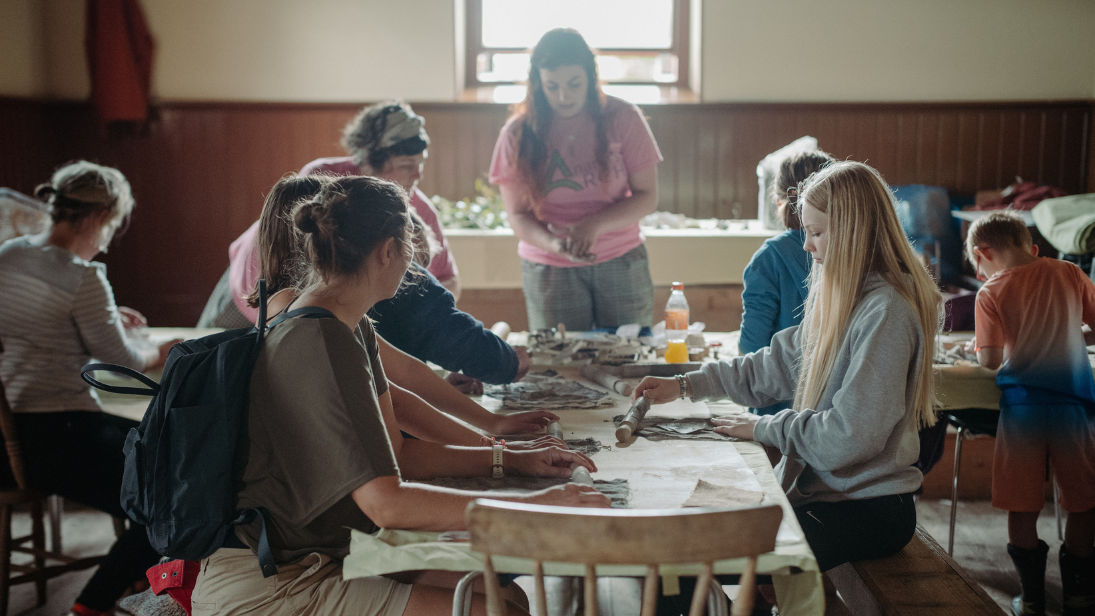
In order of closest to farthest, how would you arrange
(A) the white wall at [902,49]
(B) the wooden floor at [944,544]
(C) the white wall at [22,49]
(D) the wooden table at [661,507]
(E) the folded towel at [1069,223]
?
(D) the wooden table at [661,507] → (B) the wooden floor at [944,544] → (E) the folded towel at [1069,223] → (C) the white wall at [22,49] → (A) the white wall at [902,49]

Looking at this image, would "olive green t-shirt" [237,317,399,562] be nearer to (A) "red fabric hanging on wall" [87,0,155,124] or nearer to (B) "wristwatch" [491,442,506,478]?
(B) "wristwatch" [491,442,506,478]

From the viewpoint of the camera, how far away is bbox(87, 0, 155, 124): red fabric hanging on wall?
207 inches

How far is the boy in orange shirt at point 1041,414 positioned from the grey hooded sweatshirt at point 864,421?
35.5 inches

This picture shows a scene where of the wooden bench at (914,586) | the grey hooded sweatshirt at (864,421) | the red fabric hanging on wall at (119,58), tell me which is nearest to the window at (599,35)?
the red fabric hanging on wall at (119,58)

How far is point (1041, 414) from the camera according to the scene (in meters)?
2.28

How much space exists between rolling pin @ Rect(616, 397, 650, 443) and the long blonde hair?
35cm

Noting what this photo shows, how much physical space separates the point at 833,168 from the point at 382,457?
108 centimetres

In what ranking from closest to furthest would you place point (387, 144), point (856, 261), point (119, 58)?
point (856, 261) → point (387, 144) → point (119, 58)

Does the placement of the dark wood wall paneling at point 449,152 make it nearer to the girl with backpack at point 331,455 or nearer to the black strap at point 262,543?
the girl with backpack at point 331,455

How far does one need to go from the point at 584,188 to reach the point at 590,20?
2.92m

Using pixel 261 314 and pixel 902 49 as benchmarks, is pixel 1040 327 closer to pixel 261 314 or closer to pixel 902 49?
pixel 261 314

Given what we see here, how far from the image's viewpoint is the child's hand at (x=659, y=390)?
193 centimetres

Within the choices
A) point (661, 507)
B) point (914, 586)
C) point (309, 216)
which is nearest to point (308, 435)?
point (309, 216)

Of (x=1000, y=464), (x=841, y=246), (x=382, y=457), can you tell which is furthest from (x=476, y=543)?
(x=1000, y=464)
